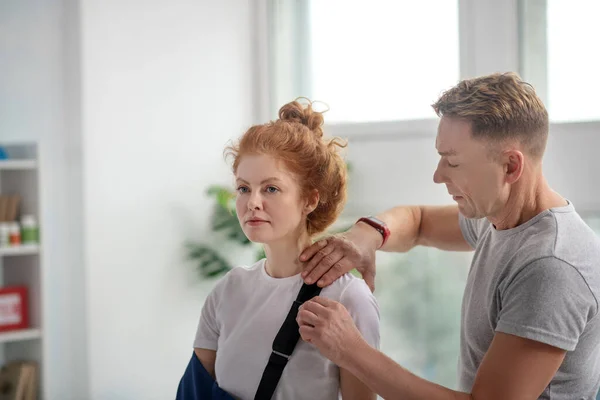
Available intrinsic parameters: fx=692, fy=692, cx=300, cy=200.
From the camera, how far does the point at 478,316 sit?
150cm

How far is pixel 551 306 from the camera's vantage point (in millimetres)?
1279

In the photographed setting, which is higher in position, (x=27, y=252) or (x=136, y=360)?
(x=27, y=252)

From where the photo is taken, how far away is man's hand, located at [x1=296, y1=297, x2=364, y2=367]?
137cm

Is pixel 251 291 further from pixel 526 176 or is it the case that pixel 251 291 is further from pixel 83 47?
pixel 83 47

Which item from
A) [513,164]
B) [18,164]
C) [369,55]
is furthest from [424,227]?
[18,164]

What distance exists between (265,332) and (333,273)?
0.20 m

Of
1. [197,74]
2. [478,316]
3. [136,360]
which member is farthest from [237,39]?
[478,316]

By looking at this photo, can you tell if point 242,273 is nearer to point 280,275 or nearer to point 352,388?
point 280,275

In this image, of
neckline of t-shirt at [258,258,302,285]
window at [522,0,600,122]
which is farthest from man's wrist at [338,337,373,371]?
window at [522,0,600,122]

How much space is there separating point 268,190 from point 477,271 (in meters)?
0.51

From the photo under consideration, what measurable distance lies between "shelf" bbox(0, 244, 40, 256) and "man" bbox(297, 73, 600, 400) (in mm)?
1880

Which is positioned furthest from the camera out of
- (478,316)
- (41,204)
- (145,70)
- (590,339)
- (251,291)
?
(145,70)

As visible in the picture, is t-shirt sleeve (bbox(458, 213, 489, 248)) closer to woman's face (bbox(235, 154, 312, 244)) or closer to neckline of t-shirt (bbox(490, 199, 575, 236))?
neckline of t-shirt (bbox(490, 199, 575, 236))

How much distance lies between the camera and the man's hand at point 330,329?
4.49 ft
